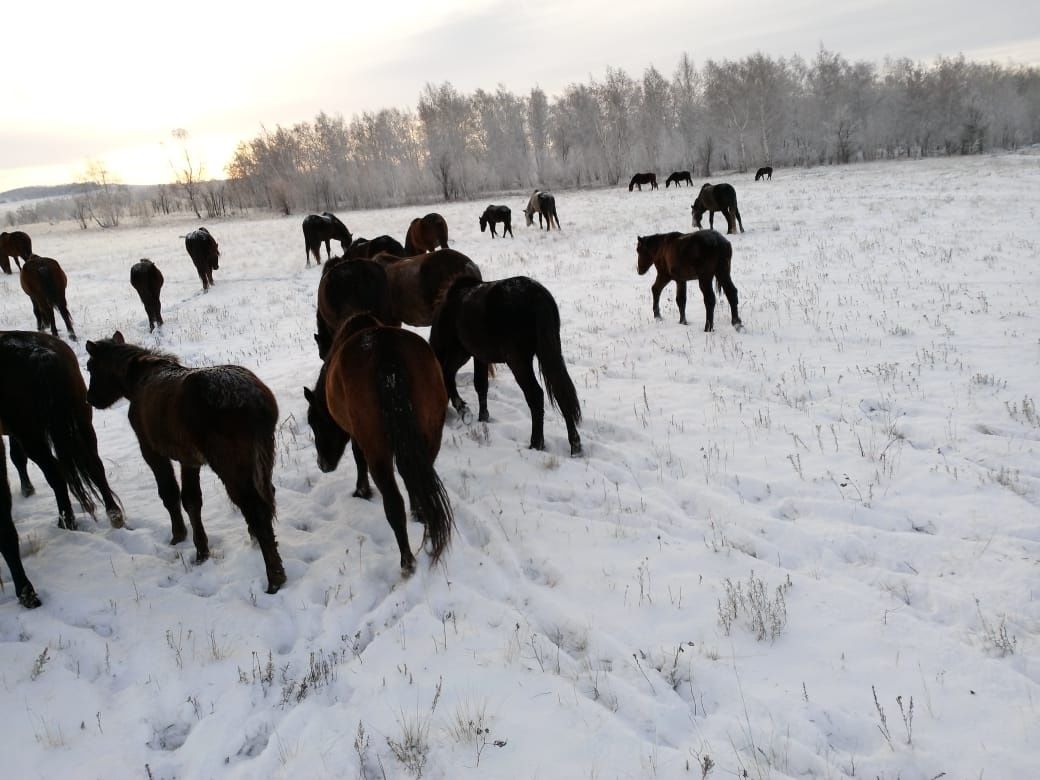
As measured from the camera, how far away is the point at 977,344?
6801 mm

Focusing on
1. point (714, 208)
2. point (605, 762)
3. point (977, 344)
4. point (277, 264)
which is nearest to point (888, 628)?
point (605, 762)

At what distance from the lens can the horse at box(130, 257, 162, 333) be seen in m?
12.7

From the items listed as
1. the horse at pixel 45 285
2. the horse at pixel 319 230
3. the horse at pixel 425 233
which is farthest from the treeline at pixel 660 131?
the horse at pixel 45 285

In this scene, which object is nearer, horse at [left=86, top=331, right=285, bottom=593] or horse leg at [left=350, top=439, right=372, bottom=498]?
horse at [left=86, top=331, right=285, bottom=593]

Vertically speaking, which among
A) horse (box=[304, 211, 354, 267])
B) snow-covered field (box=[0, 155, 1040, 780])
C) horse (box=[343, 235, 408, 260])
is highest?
horse (box=[304, 211, 354, 267])

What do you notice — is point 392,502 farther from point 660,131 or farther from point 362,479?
point 660,131

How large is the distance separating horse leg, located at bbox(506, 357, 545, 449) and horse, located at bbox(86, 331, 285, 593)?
7.20 ft

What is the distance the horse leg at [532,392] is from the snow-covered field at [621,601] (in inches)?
7.7

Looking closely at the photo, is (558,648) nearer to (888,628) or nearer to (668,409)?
(888,628)

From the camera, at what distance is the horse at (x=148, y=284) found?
41.6ft

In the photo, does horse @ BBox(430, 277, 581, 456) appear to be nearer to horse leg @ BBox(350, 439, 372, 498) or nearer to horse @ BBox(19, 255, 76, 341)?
horse leg @ BBox(350, 439, 372, 498)

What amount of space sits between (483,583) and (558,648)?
0.81 metres

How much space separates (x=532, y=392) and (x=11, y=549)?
13.2 feet

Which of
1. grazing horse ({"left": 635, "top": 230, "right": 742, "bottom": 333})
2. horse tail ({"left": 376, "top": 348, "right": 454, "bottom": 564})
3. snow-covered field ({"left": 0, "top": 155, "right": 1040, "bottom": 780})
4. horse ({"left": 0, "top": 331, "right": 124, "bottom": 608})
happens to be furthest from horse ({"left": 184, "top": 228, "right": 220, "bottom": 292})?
horse tail ({"left": 376, "top": 348, "right": 454, "bottom": 564})
